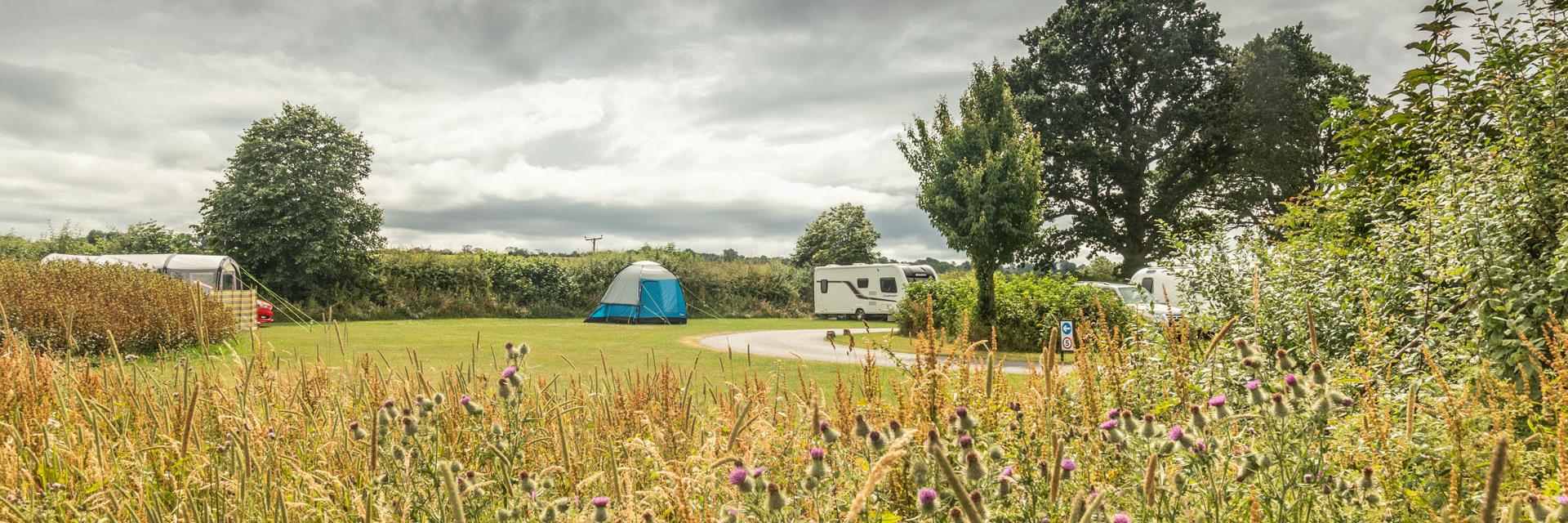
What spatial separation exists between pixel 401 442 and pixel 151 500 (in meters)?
0.68

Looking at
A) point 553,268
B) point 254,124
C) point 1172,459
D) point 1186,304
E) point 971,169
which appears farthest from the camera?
point 553,268

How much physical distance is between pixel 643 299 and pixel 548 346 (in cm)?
1040

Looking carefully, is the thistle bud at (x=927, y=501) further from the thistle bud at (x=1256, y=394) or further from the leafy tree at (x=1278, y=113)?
the leafy tree at (x=1278, y=113)

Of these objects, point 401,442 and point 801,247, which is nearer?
point 401,442

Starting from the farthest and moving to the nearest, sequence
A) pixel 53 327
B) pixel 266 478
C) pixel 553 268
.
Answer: pixel 553 268
pixel 53 327
pixel 266 478

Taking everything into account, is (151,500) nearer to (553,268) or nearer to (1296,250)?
(1296,250)

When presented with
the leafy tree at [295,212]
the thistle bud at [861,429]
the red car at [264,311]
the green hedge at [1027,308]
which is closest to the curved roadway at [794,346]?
the green hedge at [1027,308]

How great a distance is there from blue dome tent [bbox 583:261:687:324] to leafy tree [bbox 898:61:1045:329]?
36.6ft

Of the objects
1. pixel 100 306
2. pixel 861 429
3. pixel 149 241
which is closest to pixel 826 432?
pixel 861 429

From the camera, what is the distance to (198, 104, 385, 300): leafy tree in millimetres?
29703

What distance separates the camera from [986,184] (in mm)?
18094

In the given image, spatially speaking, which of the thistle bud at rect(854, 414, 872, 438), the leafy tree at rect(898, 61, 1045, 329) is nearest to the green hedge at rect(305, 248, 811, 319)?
the leafy tree at rect(898, 61, 1045, 329)

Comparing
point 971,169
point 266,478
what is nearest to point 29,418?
point 266,478

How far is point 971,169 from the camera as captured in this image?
18047mm
